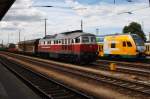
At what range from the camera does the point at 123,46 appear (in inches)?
1491

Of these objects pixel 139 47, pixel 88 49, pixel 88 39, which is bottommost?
pixel 88 49

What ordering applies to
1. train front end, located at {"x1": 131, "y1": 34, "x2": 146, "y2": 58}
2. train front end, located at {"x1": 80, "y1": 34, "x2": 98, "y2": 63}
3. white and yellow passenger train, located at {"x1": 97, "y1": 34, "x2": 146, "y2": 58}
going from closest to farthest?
train front end, located at {"x1": 80, "y1": 34, "x2": 98, "y2": 63}
train front end, located at {"x1": 131, "y1": 34, "x2": 146, "y2": 58}
white and yellow passenger train, located at {"x1": 97, "y1": 34, "x2": 146, "y2": 58}

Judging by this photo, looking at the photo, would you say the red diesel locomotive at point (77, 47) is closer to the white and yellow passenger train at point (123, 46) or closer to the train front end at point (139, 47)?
the white and yellow passenger train at point (123, 46)

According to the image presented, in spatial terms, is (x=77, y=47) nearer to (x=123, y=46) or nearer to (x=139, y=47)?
(x=123, y=46)

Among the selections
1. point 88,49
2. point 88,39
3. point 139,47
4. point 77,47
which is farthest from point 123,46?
point 77,47

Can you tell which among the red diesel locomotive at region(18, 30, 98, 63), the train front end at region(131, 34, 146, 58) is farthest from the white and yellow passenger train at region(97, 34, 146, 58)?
the red diesel locomotive at region(18, 30, 98, 63)

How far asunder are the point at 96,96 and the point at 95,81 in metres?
5.23

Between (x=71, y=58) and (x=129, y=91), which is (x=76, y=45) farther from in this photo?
(x=129, y=91)

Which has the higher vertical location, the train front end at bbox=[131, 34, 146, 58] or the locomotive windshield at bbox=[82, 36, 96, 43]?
the locomotive windshield at bbox=[82, 36, 96, 43]

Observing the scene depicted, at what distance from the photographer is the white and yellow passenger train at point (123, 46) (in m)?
36.2

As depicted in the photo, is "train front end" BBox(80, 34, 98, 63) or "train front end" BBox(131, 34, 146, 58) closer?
"train front end" BBox(80, 34, 98, 63)

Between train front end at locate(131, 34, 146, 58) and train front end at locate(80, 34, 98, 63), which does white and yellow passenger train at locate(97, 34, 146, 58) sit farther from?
train front end at locate(80, 34, 98, 63)

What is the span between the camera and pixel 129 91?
50.4 ft

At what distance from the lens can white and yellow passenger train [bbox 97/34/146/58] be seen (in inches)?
1427
